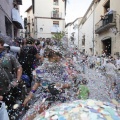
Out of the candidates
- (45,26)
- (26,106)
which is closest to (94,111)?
(26,106)

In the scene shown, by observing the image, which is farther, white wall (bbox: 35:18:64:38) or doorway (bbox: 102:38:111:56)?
white wall (bbox: 35:18:64:38)

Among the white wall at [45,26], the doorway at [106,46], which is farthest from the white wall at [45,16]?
the doorway at [106,46]

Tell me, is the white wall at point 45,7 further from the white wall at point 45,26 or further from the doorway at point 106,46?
the doorway at point 106,46

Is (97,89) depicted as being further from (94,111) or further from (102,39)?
(102,39)

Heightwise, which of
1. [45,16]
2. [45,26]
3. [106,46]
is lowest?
[106,46]

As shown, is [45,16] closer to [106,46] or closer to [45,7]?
[45,7]

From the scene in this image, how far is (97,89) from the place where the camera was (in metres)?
4.41

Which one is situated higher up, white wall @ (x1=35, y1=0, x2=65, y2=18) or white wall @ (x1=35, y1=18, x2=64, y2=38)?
white wall @ (x1=35, y1=0, x2=65, y2=18)

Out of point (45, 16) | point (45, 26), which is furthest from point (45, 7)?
point (45, 26)

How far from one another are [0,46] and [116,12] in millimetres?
14546

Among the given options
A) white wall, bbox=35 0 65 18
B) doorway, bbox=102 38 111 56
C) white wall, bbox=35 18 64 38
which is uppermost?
white wall, bbox=35 0 65 18

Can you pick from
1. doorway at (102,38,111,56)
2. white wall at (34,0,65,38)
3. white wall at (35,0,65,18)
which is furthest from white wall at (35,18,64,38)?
doorway at (102,38,111,56)

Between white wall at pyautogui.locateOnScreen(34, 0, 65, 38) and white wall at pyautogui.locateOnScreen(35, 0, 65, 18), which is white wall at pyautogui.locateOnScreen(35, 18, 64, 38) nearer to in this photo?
white wall at pyautogui.locateOnScreen(34, 0, 65, 38)

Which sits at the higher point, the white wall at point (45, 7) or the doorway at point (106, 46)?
the white wall at point (45, 7)
